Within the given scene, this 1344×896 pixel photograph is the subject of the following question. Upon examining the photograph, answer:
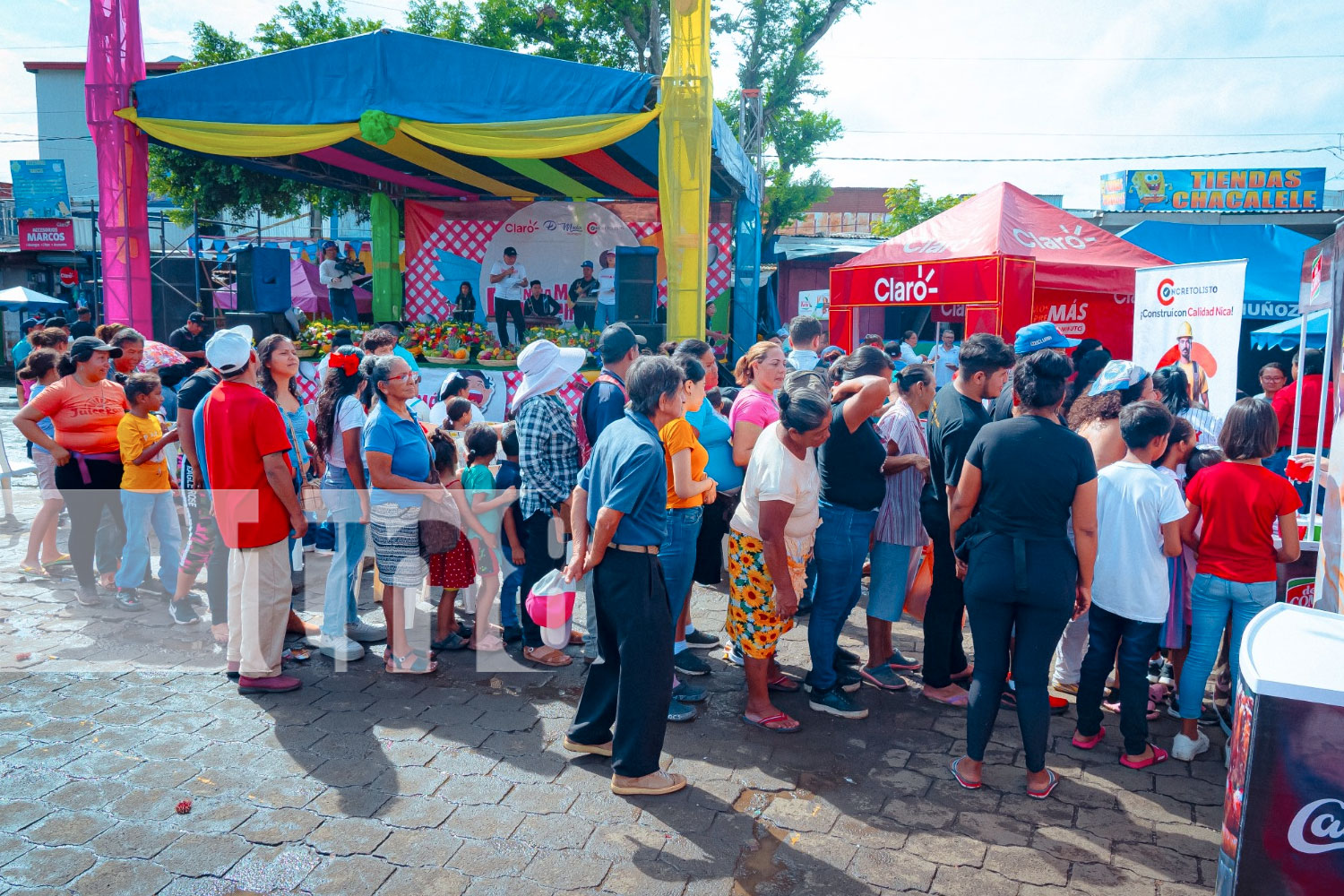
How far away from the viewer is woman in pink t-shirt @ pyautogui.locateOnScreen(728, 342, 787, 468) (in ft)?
15.1

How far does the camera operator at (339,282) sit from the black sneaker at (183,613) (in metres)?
10.8

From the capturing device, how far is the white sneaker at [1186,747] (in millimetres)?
3770

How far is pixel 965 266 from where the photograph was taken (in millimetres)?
8273

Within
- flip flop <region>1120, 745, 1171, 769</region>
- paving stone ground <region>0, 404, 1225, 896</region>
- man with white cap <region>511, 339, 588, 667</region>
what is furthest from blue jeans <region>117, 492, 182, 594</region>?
flip flop <region>1120, 745, 1171, 769</region>

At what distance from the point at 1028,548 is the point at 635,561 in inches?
57.7

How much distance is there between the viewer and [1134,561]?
12.0 feet

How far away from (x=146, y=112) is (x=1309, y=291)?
10519 mm

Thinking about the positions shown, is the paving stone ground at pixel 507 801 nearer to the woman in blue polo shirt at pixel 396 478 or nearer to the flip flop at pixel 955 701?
the flip flop at pixel 955 701

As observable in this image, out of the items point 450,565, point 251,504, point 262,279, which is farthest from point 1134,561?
point 262,279

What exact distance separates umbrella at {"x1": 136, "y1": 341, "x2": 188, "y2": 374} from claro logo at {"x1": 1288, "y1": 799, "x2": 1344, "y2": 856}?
21.1ft

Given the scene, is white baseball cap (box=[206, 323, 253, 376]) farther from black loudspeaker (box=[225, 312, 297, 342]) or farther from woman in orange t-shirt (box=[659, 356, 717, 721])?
black loudspeaker (box=[225, 312, 297, 342])

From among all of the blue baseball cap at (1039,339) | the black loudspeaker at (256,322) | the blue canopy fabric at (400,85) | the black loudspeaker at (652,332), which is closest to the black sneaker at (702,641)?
the blue baseball cap at (1039,339)

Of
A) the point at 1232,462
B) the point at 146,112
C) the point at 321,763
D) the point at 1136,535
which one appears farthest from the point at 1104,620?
the point at 146,112

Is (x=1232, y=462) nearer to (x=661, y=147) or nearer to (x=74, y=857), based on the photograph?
(x=74, y=857)
